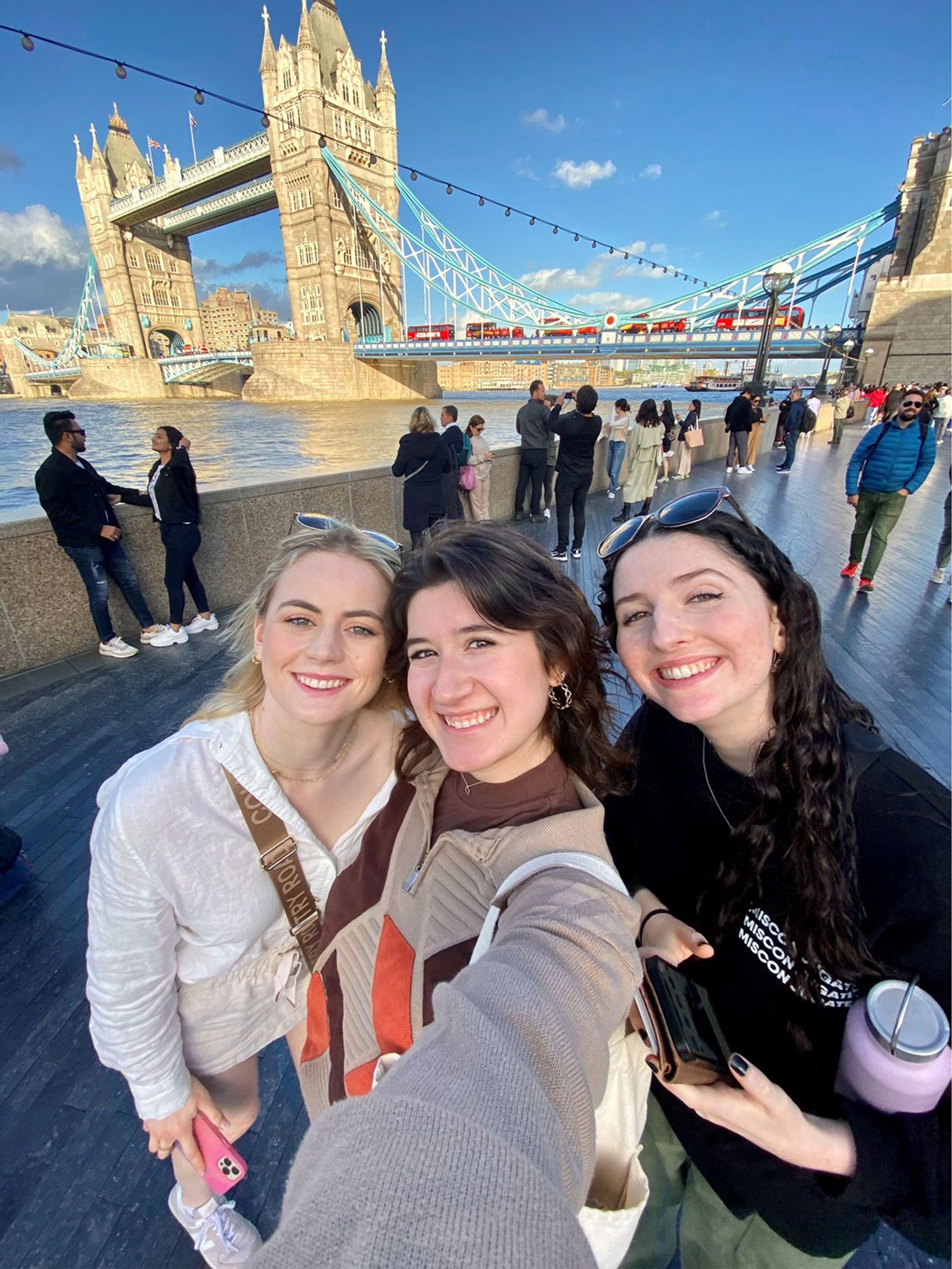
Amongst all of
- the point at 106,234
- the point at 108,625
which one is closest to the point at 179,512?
the point at 108,625

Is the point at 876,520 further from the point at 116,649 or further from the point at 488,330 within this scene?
the point at 488,330

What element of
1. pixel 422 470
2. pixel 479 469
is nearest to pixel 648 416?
pixel 479 469

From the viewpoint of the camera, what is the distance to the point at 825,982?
80 cm

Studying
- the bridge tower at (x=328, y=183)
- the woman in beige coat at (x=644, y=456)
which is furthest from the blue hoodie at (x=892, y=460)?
the bridge tower at (x=328, y=183)

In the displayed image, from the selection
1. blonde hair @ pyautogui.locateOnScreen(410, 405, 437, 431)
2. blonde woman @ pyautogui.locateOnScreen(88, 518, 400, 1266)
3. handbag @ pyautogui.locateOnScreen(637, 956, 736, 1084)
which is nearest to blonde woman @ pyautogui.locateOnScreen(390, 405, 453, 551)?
blonde hair @ pyautogui.locateOnScreen(410, 405, 437, 431)

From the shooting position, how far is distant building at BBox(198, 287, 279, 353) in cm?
6425

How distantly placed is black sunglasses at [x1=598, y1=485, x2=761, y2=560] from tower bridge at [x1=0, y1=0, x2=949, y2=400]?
122 ft

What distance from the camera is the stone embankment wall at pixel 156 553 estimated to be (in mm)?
3488

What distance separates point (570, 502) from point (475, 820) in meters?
5.35

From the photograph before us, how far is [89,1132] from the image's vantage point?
136 centimetres

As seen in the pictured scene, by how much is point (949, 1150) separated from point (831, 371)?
45027mm

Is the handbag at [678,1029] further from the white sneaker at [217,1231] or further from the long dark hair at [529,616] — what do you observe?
the white sneaker at [217,1231]

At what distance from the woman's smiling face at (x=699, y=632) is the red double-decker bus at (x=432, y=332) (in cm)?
4592

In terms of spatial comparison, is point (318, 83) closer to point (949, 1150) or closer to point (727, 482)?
point (727, 482)
